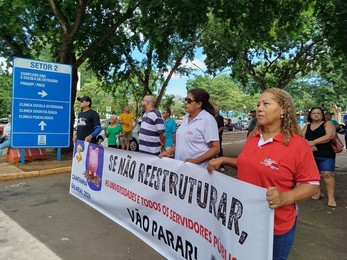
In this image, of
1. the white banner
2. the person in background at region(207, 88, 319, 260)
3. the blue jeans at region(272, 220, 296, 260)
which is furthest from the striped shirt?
the blue jeans at region(272, 220, 296, 260)

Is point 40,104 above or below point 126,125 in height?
above

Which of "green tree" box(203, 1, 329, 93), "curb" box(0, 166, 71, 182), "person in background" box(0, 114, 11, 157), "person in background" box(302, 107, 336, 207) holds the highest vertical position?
"green tree" box(203, 1, 329, 93)

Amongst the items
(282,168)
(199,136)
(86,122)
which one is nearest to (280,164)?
(282,168)

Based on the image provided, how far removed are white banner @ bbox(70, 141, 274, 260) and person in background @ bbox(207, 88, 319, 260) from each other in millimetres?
103

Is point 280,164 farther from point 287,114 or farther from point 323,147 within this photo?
point 323,147

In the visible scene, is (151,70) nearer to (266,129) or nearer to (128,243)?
(128,243)

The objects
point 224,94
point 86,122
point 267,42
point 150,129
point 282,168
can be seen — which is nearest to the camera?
point 282,168

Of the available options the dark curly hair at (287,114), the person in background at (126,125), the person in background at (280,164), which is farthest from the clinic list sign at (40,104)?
the dark curly hair at (287,114)

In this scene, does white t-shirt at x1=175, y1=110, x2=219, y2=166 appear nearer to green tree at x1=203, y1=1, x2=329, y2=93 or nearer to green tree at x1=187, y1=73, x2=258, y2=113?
green tree at x1=203, y1=1, x2=329, y2=93

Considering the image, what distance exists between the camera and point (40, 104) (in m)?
9.06

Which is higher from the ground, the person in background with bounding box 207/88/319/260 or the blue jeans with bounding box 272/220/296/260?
the person in background with bounding box 207/88/319/260

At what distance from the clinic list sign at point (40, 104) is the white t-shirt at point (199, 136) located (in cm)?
668

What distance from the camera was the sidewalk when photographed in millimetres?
7664

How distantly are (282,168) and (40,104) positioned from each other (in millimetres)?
8409
